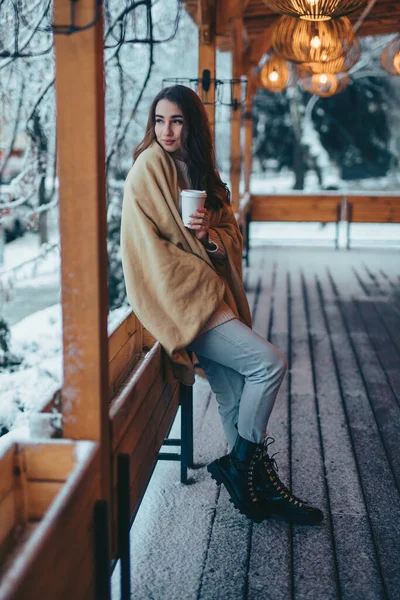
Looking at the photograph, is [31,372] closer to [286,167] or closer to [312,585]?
[312,585]

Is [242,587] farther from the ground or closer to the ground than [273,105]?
closer to the ground

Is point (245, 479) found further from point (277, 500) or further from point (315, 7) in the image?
point (315, 7)

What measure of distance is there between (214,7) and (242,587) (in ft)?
11.1

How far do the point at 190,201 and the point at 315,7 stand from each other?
1.66 metres

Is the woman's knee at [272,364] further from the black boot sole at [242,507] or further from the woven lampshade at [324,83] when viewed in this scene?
the woven lampshade at [324,83]

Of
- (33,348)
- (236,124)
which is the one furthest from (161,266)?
(236,124)

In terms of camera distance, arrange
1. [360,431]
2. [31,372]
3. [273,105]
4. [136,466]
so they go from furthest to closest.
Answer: [273,105] → [31,372] → [360,431] → [136,466]

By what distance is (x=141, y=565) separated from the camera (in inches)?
91.6

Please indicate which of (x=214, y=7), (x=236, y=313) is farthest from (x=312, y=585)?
(x=214, y=7)

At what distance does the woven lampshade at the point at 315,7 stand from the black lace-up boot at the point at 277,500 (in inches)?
80.1

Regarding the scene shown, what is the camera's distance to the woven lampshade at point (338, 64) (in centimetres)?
530

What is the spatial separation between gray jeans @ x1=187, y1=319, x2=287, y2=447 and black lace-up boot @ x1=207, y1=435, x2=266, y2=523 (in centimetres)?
5

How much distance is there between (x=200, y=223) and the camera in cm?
218

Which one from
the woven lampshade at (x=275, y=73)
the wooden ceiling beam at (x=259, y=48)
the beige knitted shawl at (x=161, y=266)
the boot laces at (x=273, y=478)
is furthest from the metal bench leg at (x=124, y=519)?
the wooden ceiling beam at (x=259, y=48)
